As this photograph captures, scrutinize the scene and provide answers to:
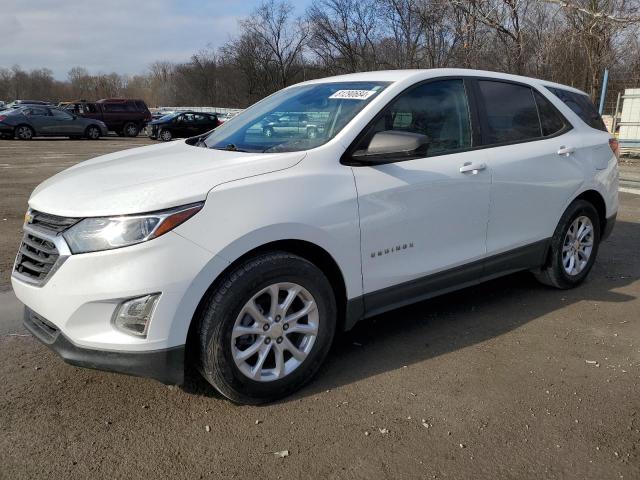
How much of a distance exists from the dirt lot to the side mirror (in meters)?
1.27

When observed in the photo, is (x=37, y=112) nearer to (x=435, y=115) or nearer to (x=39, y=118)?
(x=39, y=118)

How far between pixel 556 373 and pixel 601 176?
2276 mm

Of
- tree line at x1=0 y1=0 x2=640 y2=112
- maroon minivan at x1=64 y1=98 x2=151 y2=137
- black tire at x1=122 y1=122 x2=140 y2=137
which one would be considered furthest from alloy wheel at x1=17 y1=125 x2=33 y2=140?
tree line at x1=0 y1=0 x2=640 y2=112

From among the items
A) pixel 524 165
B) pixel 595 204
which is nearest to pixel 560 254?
pixel 595 204

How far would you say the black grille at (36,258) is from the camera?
2807 millimetres

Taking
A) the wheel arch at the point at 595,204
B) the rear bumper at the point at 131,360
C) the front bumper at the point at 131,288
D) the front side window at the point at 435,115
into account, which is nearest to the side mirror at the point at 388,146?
the front side window at the point at 435,115

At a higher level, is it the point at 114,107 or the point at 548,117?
the point at 114,107

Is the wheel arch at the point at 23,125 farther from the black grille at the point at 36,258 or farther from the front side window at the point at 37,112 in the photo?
the black grille at the point at 36,258

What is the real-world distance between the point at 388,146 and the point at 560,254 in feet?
7.48

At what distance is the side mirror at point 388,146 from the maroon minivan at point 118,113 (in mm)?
29288

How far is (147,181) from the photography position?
9.53 feet

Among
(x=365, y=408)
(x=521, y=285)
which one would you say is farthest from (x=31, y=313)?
(x=521, y=285)

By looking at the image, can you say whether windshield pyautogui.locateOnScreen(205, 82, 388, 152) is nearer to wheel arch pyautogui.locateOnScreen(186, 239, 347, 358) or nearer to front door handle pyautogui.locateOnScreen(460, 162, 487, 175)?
wheel arch pyautogui.locateOnScreen(186, 239, 347, 358)

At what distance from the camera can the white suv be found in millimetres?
2680
